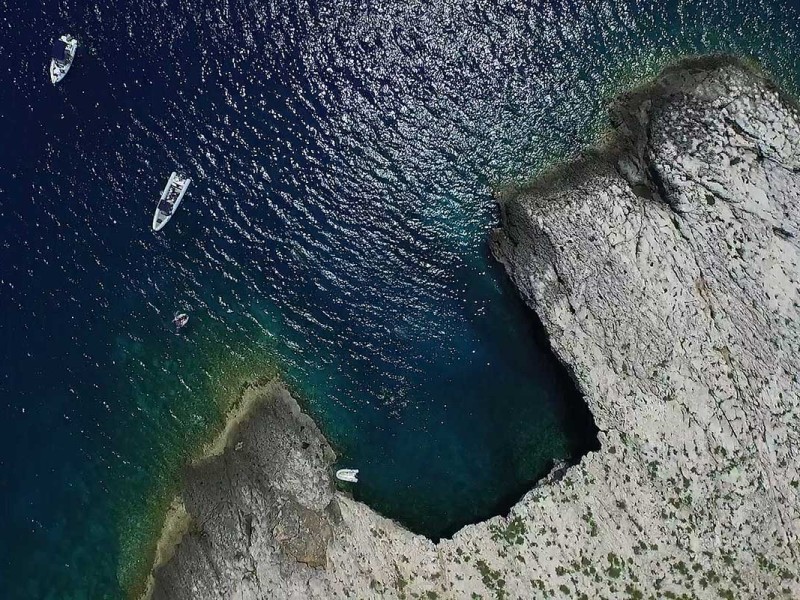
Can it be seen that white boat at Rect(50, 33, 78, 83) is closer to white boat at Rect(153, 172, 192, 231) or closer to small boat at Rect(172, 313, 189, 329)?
white boat at Rect(153, 172, 192, 231)

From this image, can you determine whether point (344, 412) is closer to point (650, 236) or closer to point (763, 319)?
point (650, 236)

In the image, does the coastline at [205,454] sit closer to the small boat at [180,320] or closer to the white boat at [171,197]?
the small boat at [180,320]

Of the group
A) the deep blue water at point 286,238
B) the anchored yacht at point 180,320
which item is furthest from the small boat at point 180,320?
the deep blue water at point 286,238

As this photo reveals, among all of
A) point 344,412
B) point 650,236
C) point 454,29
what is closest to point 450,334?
point 344,412

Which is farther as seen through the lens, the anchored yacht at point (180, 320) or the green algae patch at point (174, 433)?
the anchored yacht at point (180, 320)

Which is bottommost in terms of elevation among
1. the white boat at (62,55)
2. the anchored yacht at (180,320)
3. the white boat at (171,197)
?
the anchored yacht at (180,320)

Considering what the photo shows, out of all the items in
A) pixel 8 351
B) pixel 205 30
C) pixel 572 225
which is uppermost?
pixel 205 30
